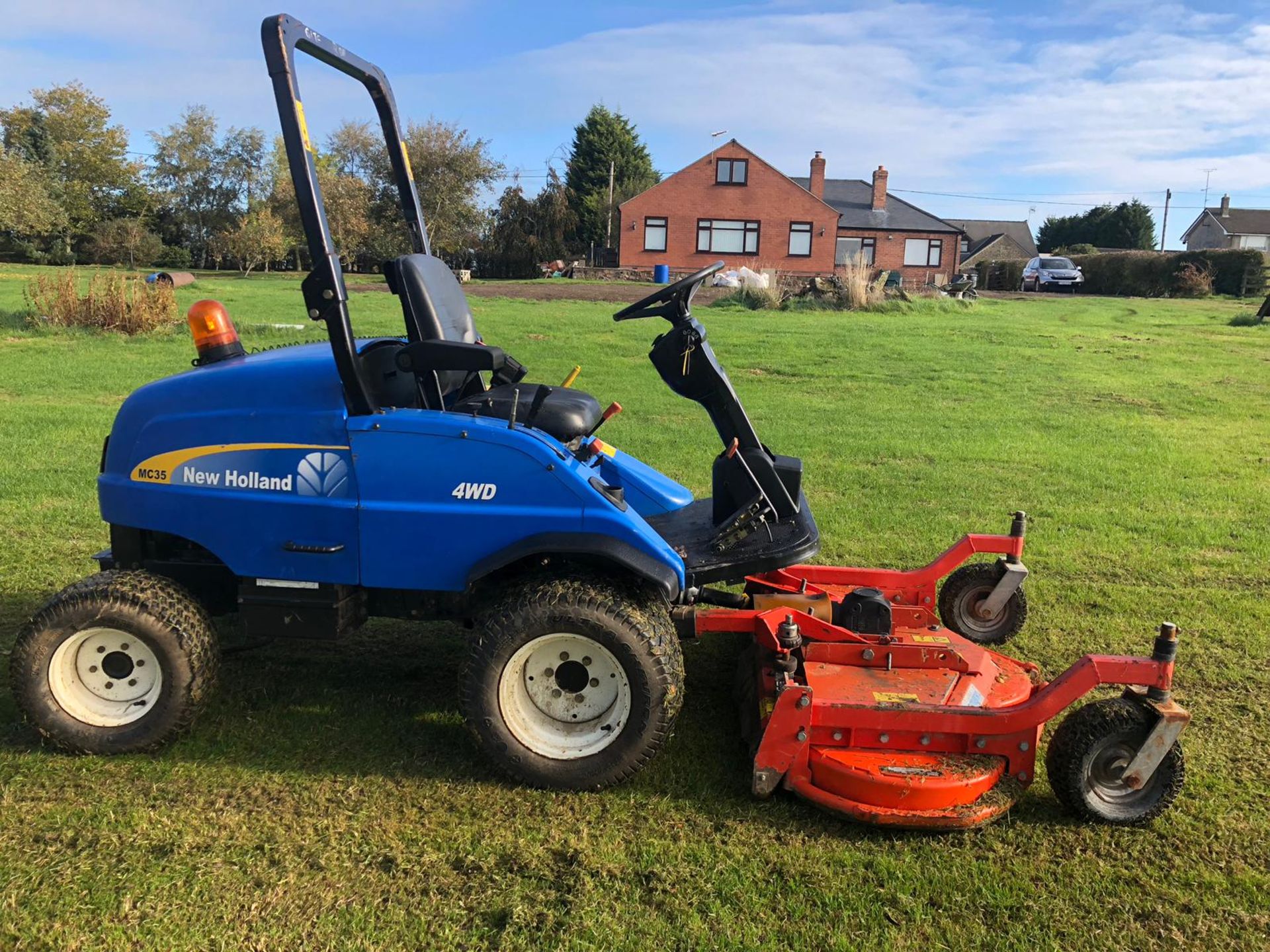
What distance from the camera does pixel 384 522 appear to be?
131 inches

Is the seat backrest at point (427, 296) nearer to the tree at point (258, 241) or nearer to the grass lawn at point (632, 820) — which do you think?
the grass lawn at point (632, 820)

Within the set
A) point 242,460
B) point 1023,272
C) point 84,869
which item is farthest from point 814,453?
point 1023,272

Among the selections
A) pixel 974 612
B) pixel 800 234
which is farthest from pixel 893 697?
pixel 800 234

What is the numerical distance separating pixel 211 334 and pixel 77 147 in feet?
207

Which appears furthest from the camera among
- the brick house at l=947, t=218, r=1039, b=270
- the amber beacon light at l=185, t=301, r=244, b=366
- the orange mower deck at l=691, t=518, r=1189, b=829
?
the brick house at l=947, t=218, r=1039, b=270

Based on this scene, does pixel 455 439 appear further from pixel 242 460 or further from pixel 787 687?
pixel 787 687

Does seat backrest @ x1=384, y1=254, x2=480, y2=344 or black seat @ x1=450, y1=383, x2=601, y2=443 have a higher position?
seat backrest @ x1=384, y1=254, x2=480, y2=344

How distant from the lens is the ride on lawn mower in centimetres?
321

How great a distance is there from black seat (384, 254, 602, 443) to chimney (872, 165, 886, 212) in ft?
157

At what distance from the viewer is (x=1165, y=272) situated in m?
37.4

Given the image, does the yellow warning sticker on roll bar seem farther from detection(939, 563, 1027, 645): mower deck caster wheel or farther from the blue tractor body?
detection(939, 563, 1027, 645): mower deck caster wheel

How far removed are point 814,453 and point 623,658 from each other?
18.6 ft

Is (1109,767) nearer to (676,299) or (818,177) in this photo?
(676,299)

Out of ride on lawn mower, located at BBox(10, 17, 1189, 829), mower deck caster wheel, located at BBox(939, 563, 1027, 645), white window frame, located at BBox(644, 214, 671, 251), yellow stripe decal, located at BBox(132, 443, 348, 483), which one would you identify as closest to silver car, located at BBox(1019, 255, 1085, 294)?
white window frame, located at BBox(644, 214, 671, 251)
